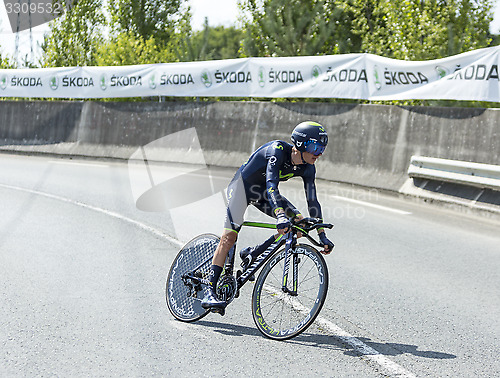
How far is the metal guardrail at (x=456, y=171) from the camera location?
10570 millimetres

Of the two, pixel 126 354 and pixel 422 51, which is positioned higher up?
pixel 422 51

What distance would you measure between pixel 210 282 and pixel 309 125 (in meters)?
1.47

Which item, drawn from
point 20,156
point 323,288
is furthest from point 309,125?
point 20,156

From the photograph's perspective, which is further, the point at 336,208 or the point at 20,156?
the point at 20,156

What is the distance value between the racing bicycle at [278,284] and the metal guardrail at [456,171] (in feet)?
21.0

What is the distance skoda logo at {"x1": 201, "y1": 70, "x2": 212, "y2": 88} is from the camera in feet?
57.1

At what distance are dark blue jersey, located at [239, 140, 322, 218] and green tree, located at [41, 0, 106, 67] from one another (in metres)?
31.3

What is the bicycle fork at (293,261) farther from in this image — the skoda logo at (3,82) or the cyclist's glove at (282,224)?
the skoda logo at (3,82)

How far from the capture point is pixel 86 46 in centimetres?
3697

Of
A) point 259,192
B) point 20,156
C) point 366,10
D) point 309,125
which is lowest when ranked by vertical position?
point 20,156

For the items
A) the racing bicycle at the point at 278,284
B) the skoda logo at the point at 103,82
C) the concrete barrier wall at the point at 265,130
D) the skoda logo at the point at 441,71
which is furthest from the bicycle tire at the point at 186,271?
the skoda logo at the point at 103,82

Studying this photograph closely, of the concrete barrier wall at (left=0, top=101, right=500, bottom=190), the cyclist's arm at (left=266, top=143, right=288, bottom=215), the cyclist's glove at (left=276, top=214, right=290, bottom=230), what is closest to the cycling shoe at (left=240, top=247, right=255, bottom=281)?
the cyclist's arm at (left=266, top=143, right=288, bottom=215)

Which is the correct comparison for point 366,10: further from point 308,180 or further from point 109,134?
point 308,180

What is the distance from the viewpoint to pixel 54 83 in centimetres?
2116
